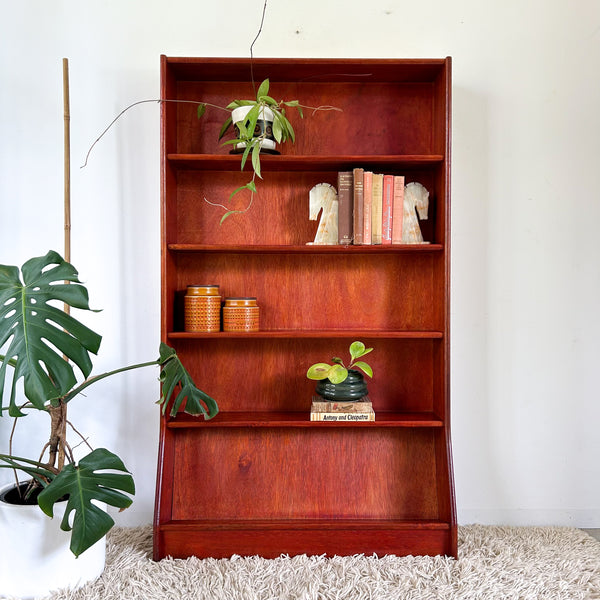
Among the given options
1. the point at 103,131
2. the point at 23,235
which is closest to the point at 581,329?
the point at 103,131

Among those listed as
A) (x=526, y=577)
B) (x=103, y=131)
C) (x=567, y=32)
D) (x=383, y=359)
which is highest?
(x=567, y=32)

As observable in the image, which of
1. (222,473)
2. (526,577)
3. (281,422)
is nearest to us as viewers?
(526,577)

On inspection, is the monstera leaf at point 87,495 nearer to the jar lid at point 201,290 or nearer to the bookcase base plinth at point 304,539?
the bookcase base plinth at point 304,539

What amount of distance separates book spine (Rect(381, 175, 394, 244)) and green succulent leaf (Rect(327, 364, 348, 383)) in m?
0.46

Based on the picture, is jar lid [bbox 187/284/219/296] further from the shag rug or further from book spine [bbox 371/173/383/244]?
the shag rug

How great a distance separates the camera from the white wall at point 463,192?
2.08 meters

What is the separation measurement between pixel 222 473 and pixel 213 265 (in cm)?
78

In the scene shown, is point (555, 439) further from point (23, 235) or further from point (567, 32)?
point (23, 235)

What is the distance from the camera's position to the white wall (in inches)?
82.0

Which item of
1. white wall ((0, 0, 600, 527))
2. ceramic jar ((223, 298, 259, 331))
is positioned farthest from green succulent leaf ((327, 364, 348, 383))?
white wall ((0, 0, 600, 527))

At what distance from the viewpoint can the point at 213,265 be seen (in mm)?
2076

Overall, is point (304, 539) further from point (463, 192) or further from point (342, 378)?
point (463, 192)

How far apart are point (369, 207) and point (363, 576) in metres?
1.20

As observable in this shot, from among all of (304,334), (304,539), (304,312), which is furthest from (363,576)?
(304,312)
